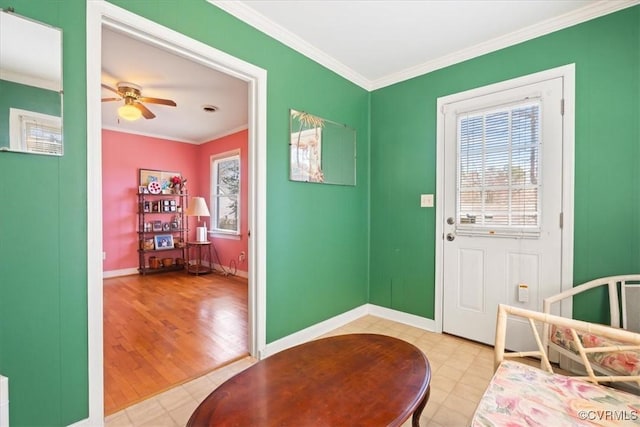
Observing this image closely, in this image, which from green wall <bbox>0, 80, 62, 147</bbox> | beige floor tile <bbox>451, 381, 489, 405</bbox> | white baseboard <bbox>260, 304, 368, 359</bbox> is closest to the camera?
green wall <bbox>0, 80, 62, 147</bbox>

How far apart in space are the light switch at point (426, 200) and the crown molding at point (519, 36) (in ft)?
3.99

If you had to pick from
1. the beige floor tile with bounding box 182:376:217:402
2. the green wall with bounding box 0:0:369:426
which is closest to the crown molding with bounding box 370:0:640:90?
the green wall with bounding box 0:0:369:426

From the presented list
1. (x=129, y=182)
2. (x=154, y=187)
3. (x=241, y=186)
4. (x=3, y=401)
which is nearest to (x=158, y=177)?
(x=154, y=187)

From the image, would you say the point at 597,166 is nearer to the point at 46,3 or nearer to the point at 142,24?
the point at 142,24

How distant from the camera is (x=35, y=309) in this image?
1.36 m

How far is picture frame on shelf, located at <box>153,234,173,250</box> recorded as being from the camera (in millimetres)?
5324

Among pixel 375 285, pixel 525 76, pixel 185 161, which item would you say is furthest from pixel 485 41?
pixel 185 161

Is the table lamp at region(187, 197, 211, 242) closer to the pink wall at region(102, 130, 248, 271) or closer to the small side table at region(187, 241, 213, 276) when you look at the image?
the small side table at region(187, 241, 213, 276)

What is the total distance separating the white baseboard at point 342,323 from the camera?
2.41 meters

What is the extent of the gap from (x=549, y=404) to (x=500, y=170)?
1.85 m

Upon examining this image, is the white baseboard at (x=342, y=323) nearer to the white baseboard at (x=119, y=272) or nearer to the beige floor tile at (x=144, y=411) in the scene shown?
the beige floor tile at (x=144, y=411)

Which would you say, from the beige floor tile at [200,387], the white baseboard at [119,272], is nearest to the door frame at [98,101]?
the beige floor tile at [200,387]

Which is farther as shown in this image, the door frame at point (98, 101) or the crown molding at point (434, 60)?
the crown molding at point (434, 60)

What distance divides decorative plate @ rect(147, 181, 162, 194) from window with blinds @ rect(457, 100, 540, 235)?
16.5ft
